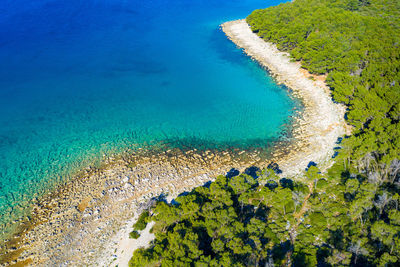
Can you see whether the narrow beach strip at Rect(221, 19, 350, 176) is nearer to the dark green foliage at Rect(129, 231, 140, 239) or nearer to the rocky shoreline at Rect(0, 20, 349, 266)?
the rocky shoreline at Rect(0, 20, 349, 266)

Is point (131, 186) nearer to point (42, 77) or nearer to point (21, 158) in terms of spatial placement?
point (21, 158)

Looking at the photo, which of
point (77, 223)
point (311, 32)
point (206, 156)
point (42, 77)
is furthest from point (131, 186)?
point (311, 32)

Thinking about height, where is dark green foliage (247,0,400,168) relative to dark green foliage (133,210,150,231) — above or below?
above

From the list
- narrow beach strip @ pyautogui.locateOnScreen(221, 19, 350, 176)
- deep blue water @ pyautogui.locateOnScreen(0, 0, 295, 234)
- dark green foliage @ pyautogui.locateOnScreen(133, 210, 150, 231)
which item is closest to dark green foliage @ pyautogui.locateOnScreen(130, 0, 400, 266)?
dark green foliage @ pyautogui.locateOnScreen(133, 210, 150, 231)

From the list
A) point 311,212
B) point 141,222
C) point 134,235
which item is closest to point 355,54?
point 311,212

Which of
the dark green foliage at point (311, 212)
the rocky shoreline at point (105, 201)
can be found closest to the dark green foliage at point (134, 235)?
the rocky shoreline at point (105, 201)

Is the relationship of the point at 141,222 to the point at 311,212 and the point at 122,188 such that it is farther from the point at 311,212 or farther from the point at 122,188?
the point at 311,212
